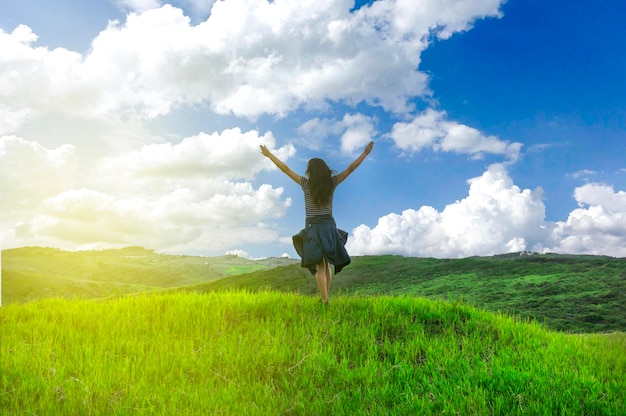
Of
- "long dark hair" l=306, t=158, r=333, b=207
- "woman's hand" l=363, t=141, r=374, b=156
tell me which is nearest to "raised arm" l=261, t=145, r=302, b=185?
"long dark hair" l=306, t=158, r=333, b=207

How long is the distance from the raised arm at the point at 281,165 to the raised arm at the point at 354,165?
795mm

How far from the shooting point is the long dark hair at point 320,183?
952 centimetres

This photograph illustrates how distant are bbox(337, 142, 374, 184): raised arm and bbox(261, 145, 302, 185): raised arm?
2.61 feet

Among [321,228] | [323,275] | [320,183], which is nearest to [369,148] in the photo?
[320,183]

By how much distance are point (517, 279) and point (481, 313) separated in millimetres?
18732

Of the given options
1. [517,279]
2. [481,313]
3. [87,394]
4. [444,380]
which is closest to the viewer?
[87,394]

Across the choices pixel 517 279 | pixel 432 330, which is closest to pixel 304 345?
pixel 432 330

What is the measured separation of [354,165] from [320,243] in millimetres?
1693

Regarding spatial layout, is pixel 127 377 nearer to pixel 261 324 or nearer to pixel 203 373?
pixel 203 373

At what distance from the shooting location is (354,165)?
9867 mm

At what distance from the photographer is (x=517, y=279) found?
1074 inches

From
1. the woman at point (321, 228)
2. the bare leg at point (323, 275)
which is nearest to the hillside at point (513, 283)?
the bare leg at point (323, 275)

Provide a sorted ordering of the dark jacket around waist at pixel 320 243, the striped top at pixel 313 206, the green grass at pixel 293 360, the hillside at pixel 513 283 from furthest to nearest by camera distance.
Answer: the hillside at pixel 513 283 → the striped top at pixel 313 206 → the dark jacket around waist at pixel 320 243 → the green grass at pixel 293 360

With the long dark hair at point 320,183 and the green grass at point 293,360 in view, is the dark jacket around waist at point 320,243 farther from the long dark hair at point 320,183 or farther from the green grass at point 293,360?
the green grass at point 293,360
